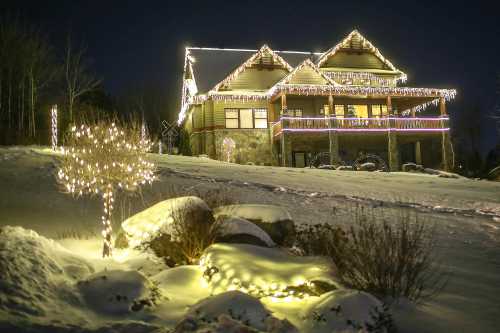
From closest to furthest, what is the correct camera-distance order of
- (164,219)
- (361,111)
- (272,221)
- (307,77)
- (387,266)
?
1. (387,266)
2. (164,219)
3. (272,221)
4. (307,77)
5. (361,111)

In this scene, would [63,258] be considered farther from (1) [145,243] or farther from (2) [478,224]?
(2) [478,224]

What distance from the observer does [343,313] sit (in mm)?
4758

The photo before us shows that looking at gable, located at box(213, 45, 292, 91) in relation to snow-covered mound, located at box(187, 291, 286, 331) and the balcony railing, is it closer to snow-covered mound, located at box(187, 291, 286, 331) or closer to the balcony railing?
the balcony railing

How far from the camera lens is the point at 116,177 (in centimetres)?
854

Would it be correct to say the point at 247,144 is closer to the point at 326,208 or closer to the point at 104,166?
the point at 326,208

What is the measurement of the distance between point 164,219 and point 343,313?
11.9 feet

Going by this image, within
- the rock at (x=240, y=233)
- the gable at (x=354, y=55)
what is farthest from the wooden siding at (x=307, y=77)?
the rock at (x=240, y=233)

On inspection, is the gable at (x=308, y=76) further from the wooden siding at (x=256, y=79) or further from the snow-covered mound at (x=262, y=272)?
the snow-covered mound at (x=262, y=272)

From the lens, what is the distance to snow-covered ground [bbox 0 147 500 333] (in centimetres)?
559

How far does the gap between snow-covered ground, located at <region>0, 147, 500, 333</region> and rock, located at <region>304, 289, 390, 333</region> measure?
1.17 ft

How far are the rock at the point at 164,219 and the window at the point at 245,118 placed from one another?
72.0 ft

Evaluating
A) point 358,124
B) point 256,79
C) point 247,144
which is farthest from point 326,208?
point 256,79

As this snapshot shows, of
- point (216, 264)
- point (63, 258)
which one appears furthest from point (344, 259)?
point (63, 258)

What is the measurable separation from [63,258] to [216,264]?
196cm
